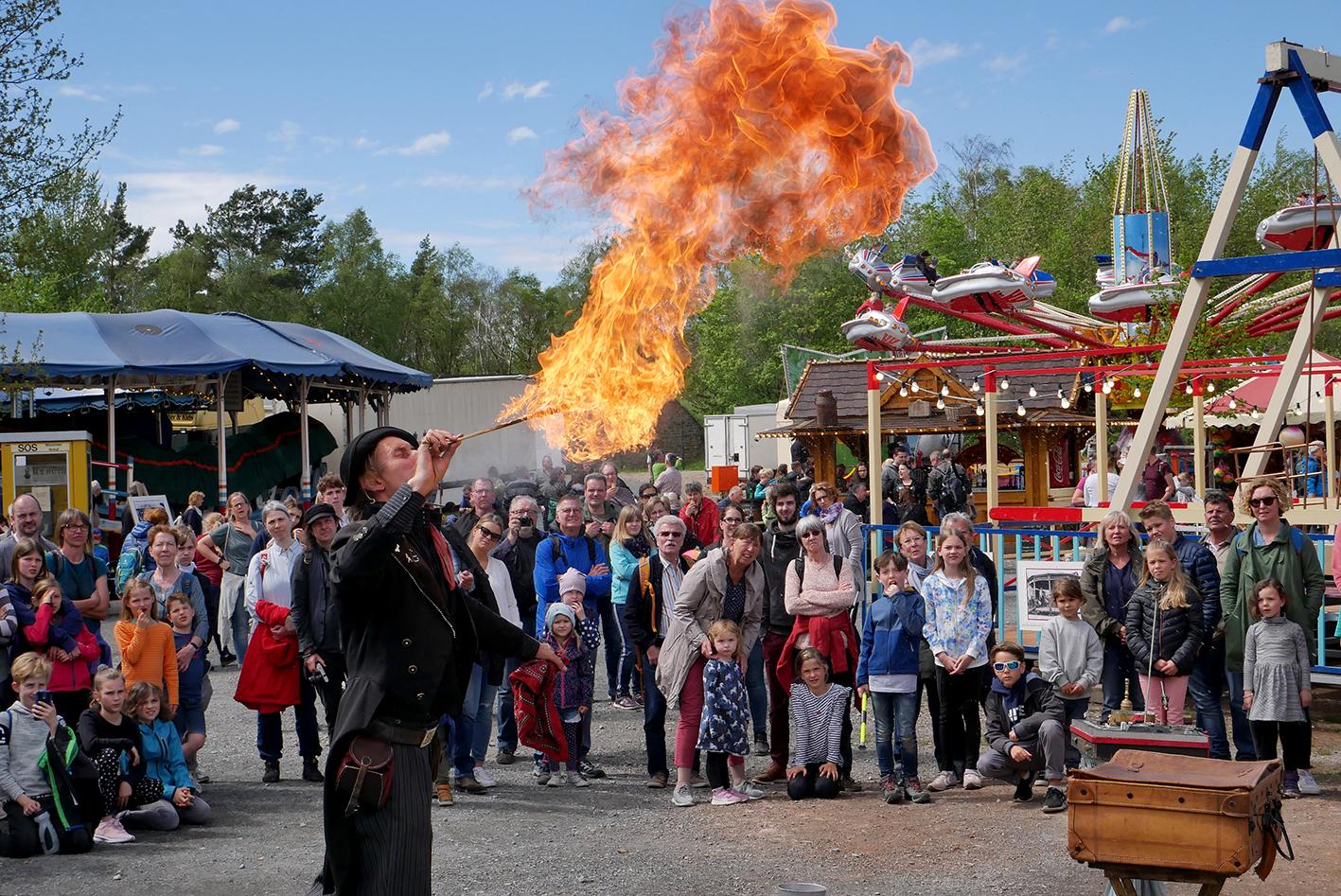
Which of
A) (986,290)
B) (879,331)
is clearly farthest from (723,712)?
(879,331)

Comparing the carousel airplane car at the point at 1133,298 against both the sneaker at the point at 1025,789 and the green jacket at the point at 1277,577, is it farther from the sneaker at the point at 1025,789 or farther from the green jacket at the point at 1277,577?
the sneaker at the point at 1025,789

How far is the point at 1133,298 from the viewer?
1561cm

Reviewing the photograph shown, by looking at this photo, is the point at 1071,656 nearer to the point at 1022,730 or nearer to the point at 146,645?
the point at 1022,730

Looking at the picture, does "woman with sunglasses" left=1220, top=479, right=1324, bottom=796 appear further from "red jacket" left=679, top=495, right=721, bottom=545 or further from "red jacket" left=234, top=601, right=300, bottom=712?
"red jacket" left=234, top=601, right=300, bottom=712

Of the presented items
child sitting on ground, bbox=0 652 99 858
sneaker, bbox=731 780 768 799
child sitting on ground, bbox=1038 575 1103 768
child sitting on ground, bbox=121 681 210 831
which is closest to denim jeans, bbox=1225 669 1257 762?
child sitting on ground, bbox=1038 575 1103 768

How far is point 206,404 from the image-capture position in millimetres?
34906

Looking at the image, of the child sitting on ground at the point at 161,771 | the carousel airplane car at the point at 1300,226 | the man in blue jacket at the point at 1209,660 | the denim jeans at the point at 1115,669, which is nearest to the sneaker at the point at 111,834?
the child sitting on ground at the point at 161,771

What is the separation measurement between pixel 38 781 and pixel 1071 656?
6.00 meters

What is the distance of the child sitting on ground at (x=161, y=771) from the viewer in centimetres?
748

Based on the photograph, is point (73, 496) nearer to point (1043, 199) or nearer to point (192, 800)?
point (192, 800)

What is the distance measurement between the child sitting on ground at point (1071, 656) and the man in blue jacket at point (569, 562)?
323 cm

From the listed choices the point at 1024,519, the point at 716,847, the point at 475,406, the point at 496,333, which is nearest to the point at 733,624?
the point at 716,847

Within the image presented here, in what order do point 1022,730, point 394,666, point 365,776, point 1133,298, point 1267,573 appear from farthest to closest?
1. point 1133,298
2. point 1267,573
3. point 1022,730
4. point 394,666
5. point 365,776

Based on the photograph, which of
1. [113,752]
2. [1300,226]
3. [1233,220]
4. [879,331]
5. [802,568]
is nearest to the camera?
[113,752]
